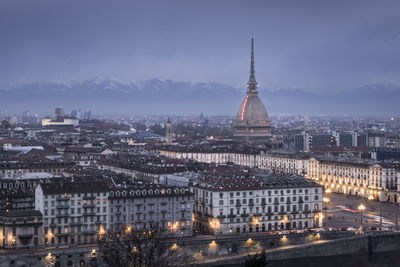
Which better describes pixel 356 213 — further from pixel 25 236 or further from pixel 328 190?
pixel 25 236

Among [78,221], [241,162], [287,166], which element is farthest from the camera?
[241,162]

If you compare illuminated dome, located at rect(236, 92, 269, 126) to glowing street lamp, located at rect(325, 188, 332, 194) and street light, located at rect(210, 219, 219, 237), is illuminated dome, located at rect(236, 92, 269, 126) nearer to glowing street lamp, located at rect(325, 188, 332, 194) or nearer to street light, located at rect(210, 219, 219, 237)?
glowing street lamp, located at rect(325, 188, 332, 194)

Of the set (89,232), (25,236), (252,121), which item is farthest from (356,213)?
(252,121)

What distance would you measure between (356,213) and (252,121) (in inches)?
3807

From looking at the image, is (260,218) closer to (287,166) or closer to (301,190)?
(301,190)

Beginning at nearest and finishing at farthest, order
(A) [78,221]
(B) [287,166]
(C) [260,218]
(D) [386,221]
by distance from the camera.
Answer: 1. (A) [78,221]
2. (C) [260,218]
3. (D) [386,221]
4. (B) [287,166]

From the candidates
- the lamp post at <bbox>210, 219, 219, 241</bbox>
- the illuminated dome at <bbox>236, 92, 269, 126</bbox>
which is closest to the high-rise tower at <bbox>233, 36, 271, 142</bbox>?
the illuminated dome at <bbox>236, 92, 269, 126</bbox>

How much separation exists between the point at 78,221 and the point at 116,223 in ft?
8.50

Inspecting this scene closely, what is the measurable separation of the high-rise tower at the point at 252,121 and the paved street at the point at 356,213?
81.8m

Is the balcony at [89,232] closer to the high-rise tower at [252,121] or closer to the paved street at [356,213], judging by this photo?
the paved street at [356,213]

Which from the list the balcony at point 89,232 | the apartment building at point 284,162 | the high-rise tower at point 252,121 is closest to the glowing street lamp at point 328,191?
the apartment building at point 284,162

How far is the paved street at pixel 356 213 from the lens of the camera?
67188 mm

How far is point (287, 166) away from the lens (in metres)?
107

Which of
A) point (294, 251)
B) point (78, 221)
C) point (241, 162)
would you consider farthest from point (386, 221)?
point (241, 162)
